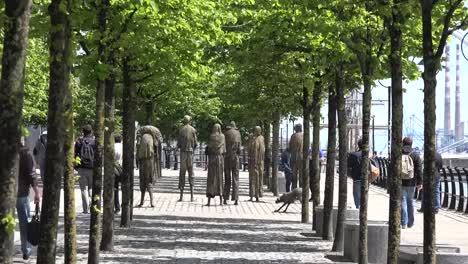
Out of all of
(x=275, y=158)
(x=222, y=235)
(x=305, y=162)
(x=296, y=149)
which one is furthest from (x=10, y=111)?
(x=275, y=158)

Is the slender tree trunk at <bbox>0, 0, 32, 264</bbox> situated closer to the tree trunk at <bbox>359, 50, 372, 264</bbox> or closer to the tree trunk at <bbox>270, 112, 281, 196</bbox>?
the tree trunk at <bbox>359, 50, 372, 264</bbox>

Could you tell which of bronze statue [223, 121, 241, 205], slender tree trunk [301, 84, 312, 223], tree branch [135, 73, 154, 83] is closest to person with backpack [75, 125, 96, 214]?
tree branch [135, 73, 154, 83]

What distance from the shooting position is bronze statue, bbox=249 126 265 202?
29859 millimetres

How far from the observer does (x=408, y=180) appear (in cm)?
2008

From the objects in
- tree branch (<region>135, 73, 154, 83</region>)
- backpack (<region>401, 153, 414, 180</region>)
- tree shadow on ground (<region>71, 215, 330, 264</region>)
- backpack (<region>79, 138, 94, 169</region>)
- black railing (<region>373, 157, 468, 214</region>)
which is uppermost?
tree branch (<region>135, 73, 154, 83</region>)

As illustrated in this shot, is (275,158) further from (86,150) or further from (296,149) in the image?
(86,150)

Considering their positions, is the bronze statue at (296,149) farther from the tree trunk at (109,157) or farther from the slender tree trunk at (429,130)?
the slender tree trunk at (429,130)

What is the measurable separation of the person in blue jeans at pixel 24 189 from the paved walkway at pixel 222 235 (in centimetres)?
28

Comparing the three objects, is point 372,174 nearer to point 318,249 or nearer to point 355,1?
point 318,249

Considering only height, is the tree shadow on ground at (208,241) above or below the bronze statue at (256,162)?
below

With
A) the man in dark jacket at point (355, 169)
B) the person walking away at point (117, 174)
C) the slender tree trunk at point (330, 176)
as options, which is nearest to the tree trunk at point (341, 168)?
the slender tree trunk at point (330, 176)

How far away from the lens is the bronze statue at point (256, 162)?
29.9 m

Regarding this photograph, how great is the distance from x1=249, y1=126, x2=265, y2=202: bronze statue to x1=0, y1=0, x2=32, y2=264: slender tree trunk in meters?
23.6

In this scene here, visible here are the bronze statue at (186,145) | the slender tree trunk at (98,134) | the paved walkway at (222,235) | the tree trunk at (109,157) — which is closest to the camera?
the slender tree trunk at (98,134)
